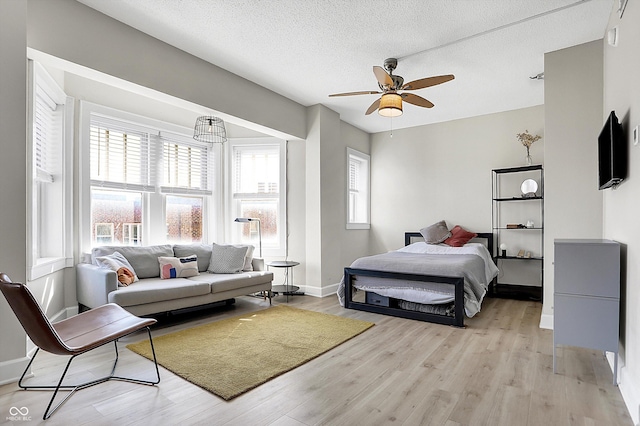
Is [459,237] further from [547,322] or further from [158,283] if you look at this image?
[158,283]

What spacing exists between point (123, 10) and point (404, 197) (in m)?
5.00

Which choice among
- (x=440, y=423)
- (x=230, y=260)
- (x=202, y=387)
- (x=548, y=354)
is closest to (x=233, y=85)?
(x=230, y=260)

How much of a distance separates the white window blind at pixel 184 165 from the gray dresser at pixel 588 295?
4536 millimetres

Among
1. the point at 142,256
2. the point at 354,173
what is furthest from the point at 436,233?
the point at 142,256

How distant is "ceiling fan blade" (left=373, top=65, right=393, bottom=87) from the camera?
323cm

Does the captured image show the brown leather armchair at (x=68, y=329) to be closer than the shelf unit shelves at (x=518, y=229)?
Yes

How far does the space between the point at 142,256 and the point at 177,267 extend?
419mm

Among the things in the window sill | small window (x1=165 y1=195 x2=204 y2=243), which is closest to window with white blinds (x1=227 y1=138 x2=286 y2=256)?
small window (x1=165 y1=195 x2=204 y2=243)

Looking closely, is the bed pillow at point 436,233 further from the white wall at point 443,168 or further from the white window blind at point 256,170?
the white window blind at point 256,170

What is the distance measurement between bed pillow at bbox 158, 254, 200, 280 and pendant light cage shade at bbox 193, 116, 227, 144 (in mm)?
1629

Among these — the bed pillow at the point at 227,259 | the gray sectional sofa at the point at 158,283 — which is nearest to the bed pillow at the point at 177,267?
the gray sectional sofa at the point at 158,283

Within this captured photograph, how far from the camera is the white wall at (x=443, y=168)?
553 cm

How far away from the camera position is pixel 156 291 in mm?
3523

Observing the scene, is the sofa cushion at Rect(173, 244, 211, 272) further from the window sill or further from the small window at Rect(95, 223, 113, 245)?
the window sill
